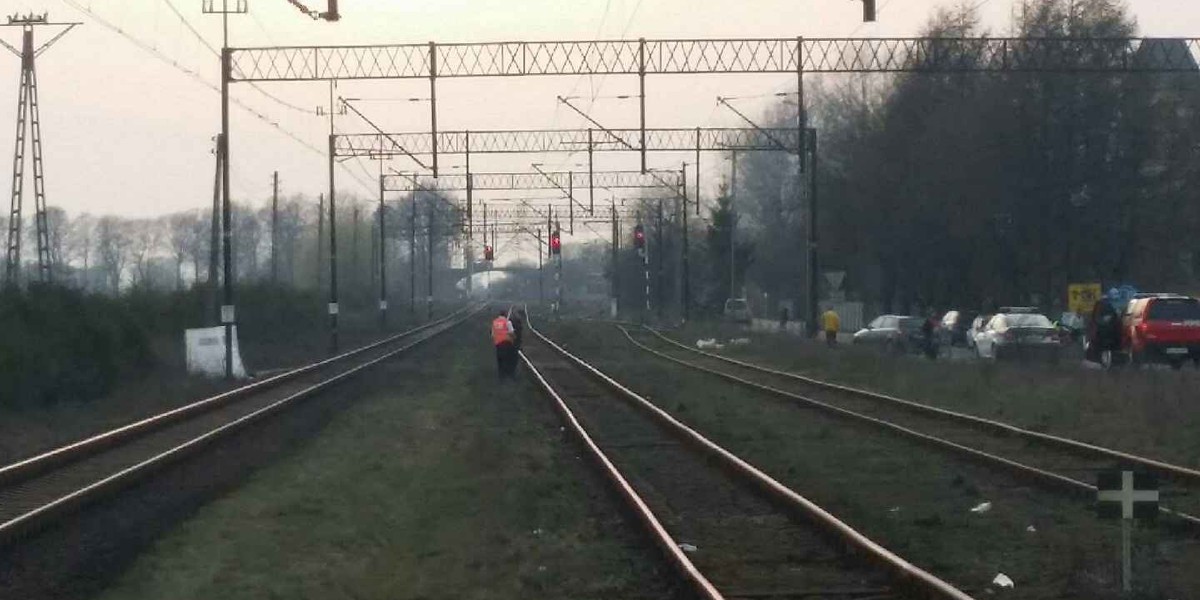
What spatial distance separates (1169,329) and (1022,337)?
6.06 meters

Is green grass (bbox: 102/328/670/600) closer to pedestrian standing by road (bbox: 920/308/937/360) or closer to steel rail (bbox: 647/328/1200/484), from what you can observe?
steel rail (bbox: 647/328/1200/484)

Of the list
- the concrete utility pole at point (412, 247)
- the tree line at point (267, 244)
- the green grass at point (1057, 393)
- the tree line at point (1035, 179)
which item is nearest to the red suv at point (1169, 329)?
the green grass at point (1057, 393)

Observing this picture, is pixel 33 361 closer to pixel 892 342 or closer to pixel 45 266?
pixel 45 266

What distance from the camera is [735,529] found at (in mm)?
16297

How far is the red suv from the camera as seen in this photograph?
42500 mm

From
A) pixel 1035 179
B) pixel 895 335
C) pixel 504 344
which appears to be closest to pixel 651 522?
pixel 504 344

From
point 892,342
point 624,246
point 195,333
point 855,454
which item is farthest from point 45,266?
point 624,246

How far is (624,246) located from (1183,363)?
88118mm

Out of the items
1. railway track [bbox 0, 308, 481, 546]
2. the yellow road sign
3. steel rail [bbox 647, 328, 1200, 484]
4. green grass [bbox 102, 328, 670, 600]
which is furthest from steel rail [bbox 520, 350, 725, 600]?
the yellow road sign

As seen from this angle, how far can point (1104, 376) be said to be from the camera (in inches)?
1453

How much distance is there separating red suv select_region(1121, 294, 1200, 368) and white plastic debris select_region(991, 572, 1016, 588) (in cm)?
3121

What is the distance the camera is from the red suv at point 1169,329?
4250 centimetres

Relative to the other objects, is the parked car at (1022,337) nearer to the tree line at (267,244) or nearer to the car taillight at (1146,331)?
the car taillight at (1146,331)

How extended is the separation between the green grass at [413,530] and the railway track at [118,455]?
4.63 feet
